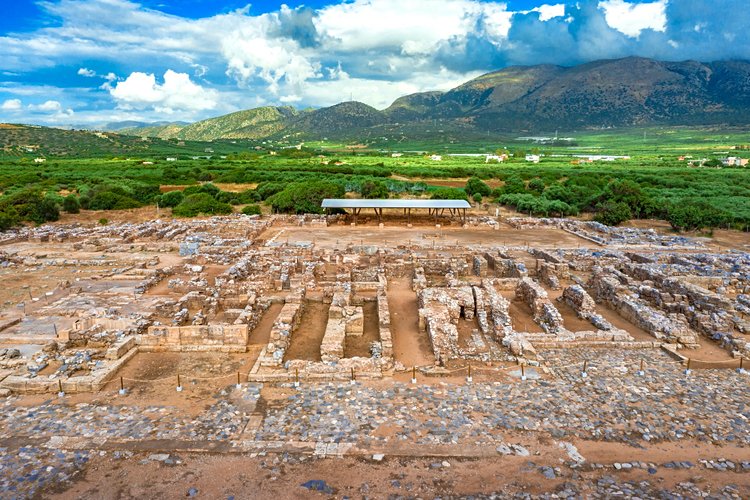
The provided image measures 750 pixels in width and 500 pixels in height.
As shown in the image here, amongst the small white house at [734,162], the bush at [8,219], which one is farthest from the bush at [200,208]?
the small white house at [734,162]

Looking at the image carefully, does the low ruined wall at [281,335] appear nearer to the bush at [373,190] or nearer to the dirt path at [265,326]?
the dirt path at [265,326]

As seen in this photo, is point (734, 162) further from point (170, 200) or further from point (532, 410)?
point (532, 410)

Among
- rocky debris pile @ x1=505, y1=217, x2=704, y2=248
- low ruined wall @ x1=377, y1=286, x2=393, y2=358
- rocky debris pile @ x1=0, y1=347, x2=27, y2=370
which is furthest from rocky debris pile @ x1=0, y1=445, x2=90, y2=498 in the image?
rocky debris pile @ x1=505, y1=217, x2=704, y2=248

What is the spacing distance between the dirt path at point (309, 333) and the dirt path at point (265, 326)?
95 cm

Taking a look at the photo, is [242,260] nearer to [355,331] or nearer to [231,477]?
[355,331]

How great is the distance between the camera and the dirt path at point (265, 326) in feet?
48.4

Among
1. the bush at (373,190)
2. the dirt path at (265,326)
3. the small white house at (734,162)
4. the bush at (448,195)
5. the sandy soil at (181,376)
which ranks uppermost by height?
the small white house at (734,162)

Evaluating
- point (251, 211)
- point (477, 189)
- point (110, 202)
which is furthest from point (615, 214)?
point (110, 202)

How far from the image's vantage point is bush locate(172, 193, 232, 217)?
44219 mm

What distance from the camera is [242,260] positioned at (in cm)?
2395

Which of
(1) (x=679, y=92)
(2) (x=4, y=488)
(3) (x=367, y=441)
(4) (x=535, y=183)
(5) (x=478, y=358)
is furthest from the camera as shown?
(1) (x=679, y=92)

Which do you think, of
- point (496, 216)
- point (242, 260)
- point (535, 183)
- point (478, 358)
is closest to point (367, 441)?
point (478, 358)

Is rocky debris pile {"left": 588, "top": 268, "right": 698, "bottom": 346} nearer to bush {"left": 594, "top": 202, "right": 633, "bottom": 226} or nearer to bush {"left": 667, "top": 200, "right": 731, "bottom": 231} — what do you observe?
bush {"left": 667, "top": 200, "right": 731, "bottom": 231}

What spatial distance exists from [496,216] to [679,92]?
660ft
